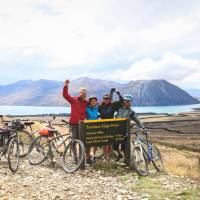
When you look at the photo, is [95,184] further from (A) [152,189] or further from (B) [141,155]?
(B) [141,155]

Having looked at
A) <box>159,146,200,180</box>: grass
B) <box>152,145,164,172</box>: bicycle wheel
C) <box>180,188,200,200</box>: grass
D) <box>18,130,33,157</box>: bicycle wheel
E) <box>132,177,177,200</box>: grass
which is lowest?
<box>159,146,200,180</box>: grass

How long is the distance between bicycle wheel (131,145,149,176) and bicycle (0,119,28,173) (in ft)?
12.9

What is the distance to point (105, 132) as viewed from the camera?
45.8 ft

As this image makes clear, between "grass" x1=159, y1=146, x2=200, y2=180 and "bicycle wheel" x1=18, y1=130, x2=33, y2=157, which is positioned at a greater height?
"bicycle wheel" x1=18, y1=130, x2=33, y2=157

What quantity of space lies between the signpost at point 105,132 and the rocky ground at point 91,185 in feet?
2.97

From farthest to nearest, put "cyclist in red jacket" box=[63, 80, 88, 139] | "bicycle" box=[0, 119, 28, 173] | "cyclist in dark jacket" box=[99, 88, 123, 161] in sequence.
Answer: "cyclist in dark jacket" box=[99, 88, 123, 161]
"cyclist in red jacket" box=[63, 80, 88, 139]
"bicycle" box=[0, 119, 28, 173]

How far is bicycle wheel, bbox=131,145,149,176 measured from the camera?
12915mm

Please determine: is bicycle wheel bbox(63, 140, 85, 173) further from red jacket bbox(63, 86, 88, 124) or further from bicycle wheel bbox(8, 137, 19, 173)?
bicycle wheel bbox(8, 137, 19, 173)

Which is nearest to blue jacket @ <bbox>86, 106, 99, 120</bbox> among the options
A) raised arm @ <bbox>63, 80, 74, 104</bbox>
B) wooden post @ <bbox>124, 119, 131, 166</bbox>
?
raised arm @ <bbox>63, 80, 74, 104</bbox>

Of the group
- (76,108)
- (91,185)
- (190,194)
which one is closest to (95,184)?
(91,185)

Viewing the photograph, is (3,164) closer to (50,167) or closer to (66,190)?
(50,167)

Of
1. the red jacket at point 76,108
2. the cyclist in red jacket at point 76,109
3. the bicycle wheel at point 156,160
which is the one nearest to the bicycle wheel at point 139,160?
the bicycle wheel at point 156,160

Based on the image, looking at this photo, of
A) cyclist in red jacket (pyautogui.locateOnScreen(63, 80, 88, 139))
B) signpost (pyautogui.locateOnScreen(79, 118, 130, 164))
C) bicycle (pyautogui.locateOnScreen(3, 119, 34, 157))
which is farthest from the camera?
bicycle (pyautogui.locateOnScreen(3, 119, 34, 157))

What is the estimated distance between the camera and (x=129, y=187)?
11000 millimetres
